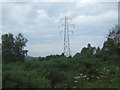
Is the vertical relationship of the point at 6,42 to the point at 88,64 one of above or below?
above

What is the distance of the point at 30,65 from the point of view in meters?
17.5

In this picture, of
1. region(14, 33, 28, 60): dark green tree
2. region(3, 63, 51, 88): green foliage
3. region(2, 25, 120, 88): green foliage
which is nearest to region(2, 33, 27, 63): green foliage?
region(14, 33, 28, 60): dark green tree

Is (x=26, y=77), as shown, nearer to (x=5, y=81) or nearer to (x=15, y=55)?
(x=5, y=81)

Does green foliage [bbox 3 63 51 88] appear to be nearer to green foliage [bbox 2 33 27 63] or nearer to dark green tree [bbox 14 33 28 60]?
green foliage [bbox 2 33 27 63]

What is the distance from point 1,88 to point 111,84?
5.85 metres

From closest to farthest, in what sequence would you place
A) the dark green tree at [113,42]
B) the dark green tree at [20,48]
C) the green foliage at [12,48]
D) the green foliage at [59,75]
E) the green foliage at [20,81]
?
1. the green foliage at [20,81]
2. the green foliage at [59,75]
3. the green foliage at [12,48]
4. the dark green tree at [20,48]
5. the dark green tree at [113,42]

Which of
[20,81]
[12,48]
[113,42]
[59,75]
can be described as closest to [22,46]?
[12,48]

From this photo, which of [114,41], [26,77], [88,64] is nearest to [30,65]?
[88,64]

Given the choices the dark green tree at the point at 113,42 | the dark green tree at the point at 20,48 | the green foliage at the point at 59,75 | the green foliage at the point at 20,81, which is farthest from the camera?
the dark green tree at the point at 113,42

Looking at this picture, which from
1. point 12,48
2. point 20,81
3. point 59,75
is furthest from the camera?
point 12,48

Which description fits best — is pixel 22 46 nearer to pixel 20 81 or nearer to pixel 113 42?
pixel 113 42

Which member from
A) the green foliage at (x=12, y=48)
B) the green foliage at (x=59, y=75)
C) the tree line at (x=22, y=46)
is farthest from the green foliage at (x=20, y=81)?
the tree line at (x=22, y=46)

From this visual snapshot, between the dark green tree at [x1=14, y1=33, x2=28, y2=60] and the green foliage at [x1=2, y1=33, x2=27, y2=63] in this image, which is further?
the dark green tree at [x1=14, y1=33, x2=28, y2=60]

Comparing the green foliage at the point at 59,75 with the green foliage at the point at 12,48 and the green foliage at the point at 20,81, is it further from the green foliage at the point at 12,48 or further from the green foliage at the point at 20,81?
the green foliage at the point at 12,48
